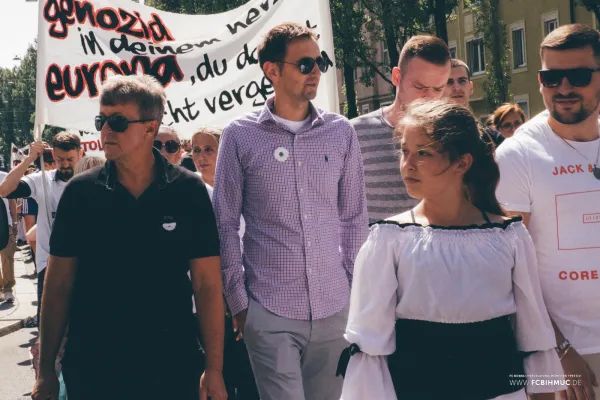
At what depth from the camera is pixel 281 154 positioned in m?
4.05

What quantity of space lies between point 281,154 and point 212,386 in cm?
111

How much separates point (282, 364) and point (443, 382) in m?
1.28

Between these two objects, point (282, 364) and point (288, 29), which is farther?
point (288, 29)

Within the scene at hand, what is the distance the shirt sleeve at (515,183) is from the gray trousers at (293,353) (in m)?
0.99

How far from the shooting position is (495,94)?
2542cm

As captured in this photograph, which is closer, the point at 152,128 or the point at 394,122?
the point at 152,128

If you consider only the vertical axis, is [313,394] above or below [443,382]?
below

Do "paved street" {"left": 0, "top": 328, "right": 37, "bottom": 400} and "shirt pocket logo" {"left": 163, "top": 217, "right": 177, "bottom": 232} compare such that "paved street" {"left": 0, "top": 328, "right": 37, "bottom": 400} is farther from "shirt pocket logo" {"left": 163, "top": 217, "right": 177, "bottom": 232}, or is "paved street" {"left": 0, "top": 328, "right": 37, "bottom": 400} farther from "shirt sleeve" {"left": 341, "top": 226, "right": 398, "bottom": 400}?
"shirt sleeve" {"left": 341, "top": 226, "right": 398, "bottom": 400}

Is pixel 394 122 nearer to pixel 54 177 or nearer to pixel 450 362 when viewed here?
pixel 450 362

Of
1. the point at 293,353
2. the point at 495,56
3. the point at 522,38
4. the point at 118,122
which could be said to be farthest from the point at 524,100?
the point at 118,122

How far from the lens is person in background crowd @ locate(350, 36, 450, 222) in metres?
4.53

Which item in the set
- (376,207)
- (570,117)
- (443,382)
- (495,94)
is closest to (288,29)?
(376,207)

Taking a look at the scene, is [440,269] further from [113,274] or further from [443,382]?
[113,274]

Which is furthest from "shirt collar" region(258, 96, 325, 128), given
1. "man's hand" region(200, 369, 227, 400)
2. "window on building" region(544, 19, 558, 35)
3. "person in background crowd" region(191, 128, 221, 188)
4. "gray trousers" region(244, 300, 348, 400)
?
"window on building" region(544, 19, 558, 35)
